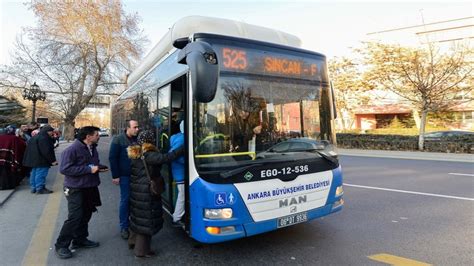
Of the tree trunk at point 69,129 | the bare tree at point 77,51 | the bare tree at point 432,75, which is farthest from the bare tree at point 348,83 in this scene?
the tree trunk at point 69,129

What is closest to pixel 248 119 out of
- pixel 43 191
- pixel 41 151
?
pixel 41 151

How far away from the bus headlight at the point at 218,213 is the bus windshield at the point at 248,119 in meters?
0.49

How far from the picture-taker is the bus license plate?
3752 millimetres

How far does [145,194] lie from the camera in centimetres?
384

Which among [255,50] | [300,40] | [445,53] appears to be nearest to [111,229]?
[255,50]

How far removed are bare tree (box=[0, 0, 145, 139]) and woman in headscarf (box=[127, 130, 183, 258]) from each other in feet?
99.6

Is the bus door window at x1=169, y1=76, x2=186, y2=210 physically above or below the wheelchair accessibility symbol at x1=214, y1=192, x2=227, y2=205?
above

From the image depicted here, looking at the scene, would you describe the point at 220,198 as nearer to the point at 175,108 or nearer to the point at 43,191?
the point at 175,108

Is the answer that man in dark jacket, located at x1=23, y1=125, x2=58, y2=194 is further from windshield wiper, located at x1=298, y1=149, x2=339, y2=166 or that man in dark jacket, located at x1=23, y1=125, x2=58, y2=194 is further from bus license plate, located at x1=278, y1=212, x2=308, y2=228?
windshield wiper, located at x1=298, y1=149, x2=339, y2=166

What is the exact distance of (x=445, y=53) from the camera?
20.1 m

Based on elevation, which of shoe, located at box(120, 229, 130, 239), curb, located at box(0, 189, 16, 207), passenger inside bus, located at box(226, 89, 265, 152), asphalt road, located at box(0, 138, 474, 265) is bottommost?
asphalt road, located at box(0, 138, 474, 265)

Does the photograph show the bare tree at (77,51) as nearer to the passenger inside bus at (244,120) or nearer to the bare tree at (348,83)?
the bare tree at (348,83)

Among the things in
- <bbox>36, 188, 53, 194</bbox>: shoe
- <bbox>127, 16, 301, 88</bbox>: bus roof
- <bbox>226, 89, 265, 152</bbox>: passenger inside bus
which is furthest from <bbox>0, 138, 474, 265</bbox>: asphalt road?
<bbox>127, 16, 301, 88</bbox>: bus roof

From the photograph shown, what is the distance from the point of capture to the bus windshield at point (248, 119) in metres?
3.51
